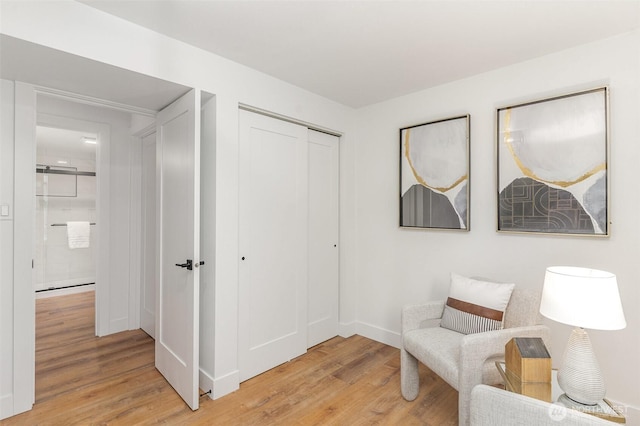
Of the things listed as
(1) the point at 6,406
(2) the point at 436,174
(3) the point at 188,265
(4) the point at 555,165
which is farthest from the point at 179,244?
(4) the point at 555,165

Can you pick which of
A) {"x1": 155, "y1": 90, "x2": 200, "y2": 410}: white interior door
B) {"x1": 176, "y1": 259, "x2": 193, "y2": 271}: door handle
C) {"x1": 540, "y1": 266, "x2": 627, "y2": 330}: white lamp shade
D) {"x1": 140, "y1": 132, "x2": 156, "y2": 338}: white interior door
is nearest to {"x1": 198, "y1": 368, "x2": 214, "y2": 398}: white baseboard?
{"x1": 155, "y1": 90, "x2": 200, "y2": 410}: white interior door

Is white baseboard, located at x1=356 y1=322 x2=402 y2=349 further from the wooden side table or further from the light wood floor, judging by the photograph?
the wooden side table

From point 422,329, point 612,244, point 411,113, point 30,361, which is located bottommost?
point 30,361

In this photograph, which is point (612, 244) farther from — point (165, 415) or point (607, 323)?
point (165, 415)

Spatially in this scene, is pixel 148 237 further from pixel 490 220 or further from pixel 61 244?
pixel 490 220

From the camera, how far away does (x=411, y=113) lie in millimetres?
3006

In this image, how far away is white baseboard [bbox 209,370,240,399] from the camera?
222cm

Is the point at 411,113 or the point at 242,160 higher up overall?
the point at 411,113

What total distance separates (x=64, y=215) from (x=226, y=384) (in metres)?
4.51

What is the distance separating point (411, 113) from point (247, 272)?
6.88ft

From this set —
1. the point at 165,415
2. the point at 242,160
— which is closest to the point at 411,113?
the point at 242,160

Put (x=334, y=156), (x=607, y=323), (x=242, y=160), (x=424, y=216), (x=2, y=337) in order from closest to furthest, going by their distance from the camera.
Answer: (x=607, y=323), (x=2, y=337), (x=242, y=160), (x=424, y=216), (x=334, y=156)

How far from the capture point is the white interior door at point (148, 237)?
3.35 m

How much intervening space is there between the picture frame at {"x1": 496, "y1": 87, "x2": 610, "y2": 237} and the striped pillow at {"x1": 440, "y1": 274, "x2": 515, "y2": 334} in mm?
550
